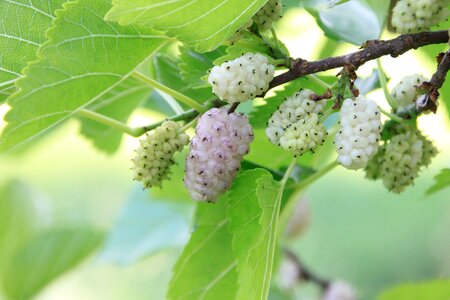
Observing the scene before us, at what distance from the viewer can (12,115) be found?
830mm

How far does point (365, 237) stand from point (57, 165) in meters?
2.15

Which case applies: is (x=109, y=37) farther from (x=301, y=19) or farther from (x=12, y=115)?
(x=301, y=19)

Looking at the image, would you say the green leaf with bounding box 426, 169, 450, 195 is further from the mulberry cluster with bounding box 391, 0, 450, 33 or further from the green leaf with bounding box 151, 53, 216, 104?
the green leaf with bounding box 151, 53, 216, 104

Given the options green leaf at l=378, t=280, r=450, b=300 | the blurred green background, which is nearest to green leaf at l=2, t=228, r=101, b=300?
the blurred green background

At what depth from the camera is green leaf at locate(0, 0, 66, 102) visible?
3.04ft

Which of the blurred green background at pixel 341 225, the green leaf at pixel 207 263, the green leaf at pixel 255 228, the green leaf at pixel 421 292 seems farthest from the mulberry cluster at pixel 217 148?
the blurred green background at pixel 341 225

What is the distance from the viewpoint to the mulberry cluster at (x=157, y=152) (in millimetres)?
984

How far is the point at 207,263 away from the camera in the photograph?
111 cm

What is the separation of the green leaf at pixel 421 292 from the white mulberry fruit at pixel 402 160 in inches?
12.8

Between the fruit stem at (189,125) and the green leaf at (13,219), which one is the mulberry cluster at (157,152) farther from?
the green leaf at (13,219)

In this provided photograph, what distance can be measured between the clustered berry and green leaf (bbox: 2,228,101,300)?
1.11 metres

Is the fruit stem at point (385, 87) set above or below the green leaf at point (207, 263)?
above

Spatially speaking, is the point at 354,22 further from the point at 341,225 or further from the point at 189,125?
the point at 341,225

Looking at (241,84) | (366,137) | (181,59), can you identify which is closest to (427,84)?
(366,137)
